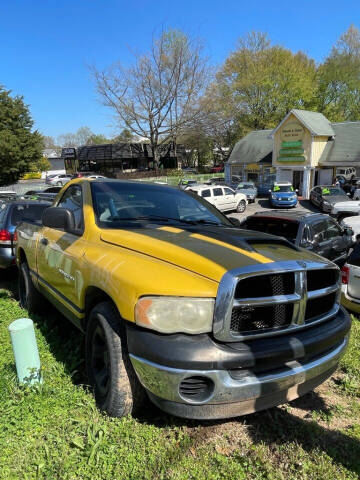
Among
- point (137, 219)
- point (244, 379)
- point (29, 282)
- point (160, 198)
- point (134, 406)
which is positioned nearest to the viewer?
point (244, 379)

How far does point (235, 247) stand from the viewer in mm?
2432

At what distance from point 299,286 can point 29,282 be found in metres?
3.67

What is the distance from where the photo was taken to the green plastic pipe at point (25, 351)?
2.75 metres

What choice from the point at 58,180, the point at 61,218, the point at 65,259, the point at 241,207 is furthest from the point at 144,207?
the point at 58,180

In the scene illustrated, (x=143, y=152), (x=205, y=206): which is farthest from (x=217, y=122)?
(x=205, y=206)

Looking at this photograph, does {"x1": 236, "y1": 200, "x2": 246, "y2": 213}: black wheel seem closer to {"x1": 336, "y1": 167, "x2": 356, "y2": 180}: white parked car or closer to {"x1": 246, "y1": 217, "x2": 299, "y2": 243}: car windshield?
{"x1": 336, "y1": 167, "x2": 356, "y2": 180}: white parked car

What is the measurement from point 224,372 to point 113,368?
80cm

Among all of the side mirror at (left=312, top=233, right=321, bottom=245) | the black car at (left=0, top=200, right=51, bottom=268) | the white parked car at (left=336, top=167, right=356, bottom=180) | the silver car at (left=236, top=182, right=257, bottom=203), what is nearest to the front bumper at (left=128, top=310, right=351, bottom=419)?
the black car at (left=0, top=200, right=51, bottom=268)

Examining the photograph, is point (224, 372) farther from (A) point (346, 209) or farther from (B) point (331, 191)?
(B) point (331, 191)

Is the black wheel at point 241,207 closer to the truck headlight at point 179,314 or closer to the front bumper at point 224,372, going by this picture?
the front bumper at point 224,372

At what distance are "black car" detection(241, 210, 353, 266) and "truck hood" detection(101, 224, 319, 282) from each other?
377 cm

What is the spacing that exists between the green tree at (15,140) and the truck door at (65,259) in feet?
97.7

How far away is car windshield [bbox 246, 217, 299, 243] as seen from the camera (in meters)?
6.52

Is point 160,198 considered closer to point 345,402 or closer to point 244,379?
point 244,379
